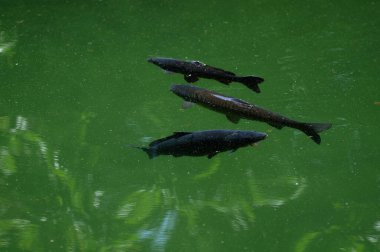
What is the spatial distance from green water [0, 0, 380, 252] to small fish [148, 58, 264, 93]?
349 millimetres

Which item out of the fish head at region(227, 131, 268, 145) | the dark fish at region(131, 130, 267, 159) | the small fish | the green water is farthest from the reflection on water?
the small fish

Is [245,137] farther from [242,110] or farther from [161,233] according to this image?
[161,233]

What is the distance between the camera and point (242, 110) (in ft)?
5.93

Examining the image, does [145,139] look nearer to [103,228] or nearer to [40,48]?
[103,228]

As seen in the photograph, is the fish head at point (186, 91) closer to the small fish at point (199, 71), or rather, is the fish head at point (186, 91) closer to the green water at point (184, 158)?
the small fish at point (199, 71)

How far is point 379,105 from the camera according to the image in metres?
2.43

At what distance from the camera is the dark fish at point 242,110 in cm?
177

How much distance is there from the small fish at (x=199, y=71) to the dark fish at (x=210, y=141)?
9.0 inches

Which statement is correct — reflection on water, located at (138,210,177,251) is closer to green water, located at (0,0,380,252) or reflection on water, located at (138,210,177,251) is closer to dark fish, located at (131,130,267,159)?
green water, located at (0,0,380,252)

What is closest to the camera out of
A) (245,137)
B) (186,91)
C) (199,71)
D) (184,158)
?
(245,137)

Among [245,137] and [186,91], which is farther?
[186,91]

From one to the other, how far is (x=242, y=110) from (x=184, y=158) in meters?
0.45

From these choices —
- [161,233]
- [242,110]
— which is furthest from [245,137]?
[161,233]

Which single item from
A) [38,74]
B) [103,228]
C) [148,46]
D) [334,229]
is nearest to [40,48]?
[38,74]
